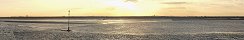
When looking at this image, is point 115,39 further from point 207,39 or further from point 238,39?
point 238,39

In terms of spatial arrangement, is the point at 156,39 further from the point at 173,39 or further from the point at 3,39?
the point at 3,39

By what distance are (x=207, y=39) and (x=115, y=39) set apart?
983cm

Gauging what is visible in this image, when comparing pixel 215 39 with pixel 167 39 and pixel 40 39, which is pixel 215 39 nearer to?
pixel 167 39

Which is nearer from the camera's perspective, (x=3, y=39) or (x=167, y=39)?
(x=3, y=39)

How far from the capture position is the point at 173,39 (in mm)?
50719

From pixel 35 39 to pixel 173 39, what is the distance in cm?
1490

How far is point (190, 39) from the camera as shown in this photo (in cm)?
5066

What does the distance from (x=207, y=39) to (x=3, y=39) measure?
2113cm

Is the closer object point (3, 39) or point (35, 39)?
point (3, 39)

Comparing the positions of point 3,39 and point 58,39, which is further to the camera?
point 58,39

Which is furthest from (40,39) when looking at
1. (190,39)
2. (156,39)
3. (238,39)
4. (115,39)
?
(238,39)

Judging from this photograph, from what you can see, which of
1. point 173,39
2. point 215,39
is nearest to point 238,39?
point 215,39

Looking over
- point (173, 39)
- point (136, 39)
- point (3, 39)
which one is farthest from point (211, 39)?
point (3, 39)

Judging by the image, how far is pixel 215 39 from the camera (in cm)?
4956
